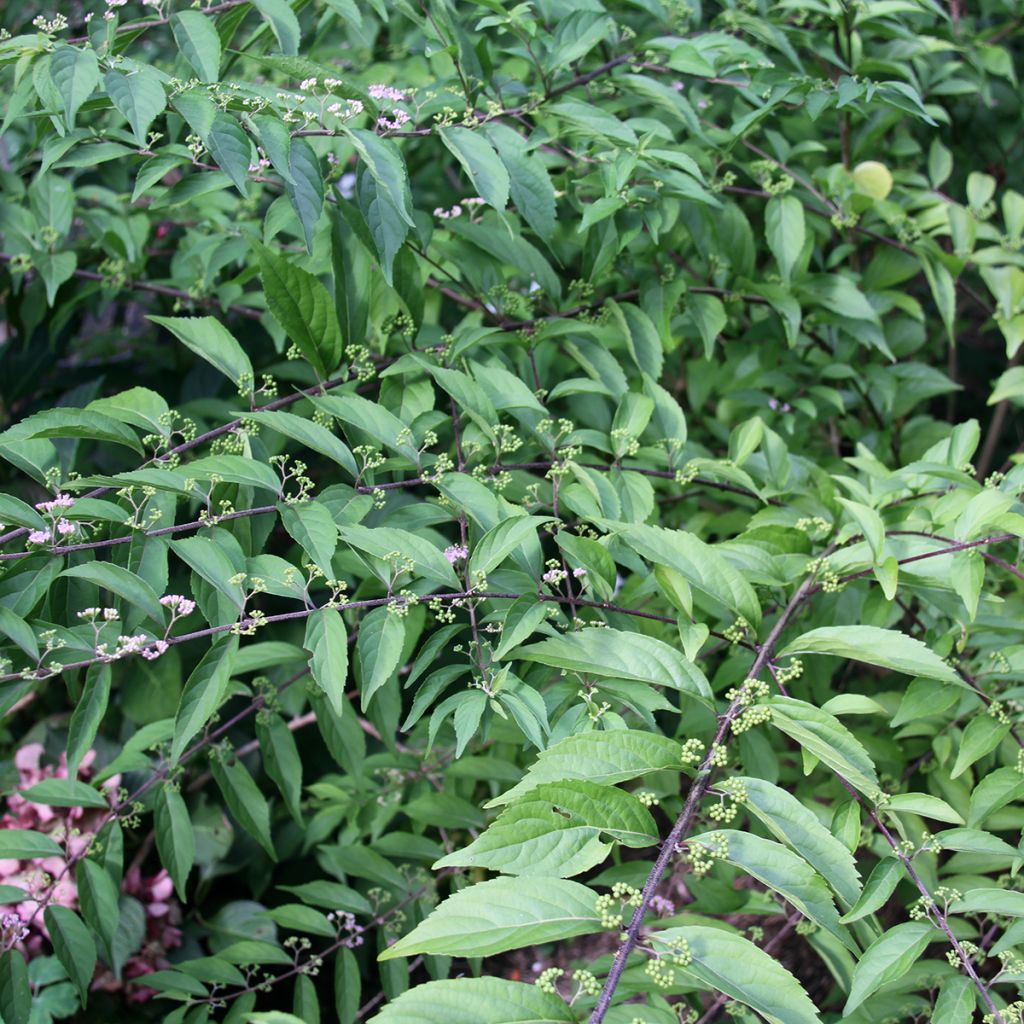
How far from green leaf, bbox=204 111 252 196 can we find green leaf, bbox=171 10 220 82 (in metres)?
0.11

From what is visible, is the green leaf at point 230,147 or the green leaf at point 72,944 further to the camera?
the green leaf at point 72,944

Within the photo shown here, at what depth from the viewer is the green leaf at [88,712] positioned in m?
1.22

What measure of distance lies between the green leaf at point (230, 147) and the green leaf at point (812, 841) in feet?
2.90

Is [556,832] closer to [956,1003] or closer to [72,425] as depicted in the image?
[956,1003]

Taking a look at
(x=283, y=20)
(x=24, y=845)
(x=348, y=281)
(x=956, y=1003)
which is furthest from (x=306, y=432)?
(x=956, y=1003)

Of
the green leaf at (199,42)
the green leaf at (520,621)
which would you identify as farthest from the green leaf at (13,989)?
the green leaf at (199,42)

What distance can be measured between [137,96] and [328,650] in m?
0.67

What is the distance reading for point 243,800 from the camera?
4.95ft

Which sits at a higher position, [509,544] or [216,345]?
[216,345]

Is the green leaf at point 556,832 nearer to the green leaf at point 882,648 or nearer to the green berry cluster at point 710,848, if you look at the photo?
the green berry cluster at point 710,848

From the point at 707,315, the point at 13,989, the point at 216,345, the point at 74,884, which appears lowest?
the point at 74,884

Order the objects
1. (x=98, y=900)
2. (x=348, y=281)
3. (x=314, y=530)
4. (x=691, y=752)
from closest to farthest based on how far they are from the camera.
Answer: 1. (x=691, y=752)
2. (x=314, y=530)
3. (x=98, y=900)
4. (x=348, y=281)

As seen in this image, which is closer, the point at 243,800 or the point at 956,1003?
the point at 956,1003

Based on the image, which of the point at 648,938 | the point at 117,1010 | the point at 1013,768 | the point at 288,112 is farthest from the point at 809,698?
the point at 117,1010
